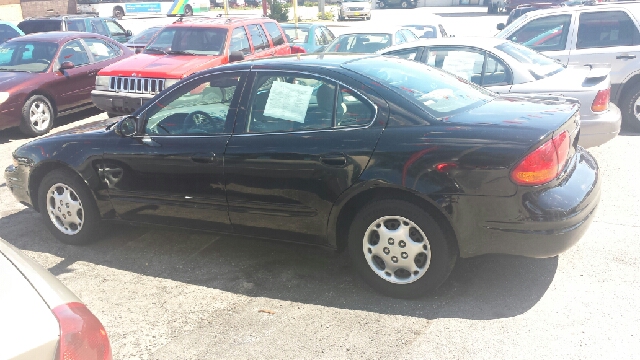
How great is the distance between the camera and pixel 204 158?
4539 millimetres

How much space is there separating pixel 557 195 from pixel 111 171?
3.38 meters

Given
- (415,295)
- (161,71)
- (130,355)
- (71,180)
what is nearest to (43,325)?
(130,355)

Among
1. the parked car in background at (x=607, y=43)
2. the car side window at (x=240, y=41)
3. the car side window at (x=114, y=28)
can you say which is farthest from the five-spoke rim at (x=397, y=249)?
the car side window at (x=114, y=28)

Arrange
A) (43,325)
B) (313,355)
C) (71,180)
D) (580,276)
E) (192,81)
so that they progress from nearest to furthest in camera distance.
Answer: (43,325) → (313,355) → (580,276) → (192,81) → (71,180)

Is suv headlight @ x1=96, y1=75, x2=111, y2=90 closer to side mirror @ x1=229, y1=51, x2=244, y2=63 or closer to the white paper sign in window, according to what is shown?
side mirror @ x1=229, y1=51, x2=244, y2=63

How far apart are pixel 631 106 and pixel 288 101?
6.36 metres

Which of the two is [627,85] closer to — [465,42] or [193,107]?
[465,42]

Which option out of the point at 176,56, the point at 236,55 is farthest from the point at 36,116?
the point at 236,55

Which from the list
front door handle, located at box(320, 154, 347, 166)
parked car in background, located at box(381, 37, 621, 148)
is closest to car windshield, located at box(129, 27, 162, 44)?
parked car in background, located at box(381, 37, 621, 148)

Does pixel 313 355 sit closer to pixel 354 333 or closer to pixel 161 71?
pixel 354 333

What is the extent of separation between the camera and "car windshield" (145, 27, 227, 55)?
1053cm

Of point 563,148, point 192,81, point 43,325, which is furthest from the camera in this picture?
point 192,81

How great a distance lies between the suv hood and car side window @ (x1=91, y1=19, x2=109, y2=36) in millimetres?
6988

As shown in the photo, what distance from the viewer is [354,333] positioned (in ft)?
12.2
